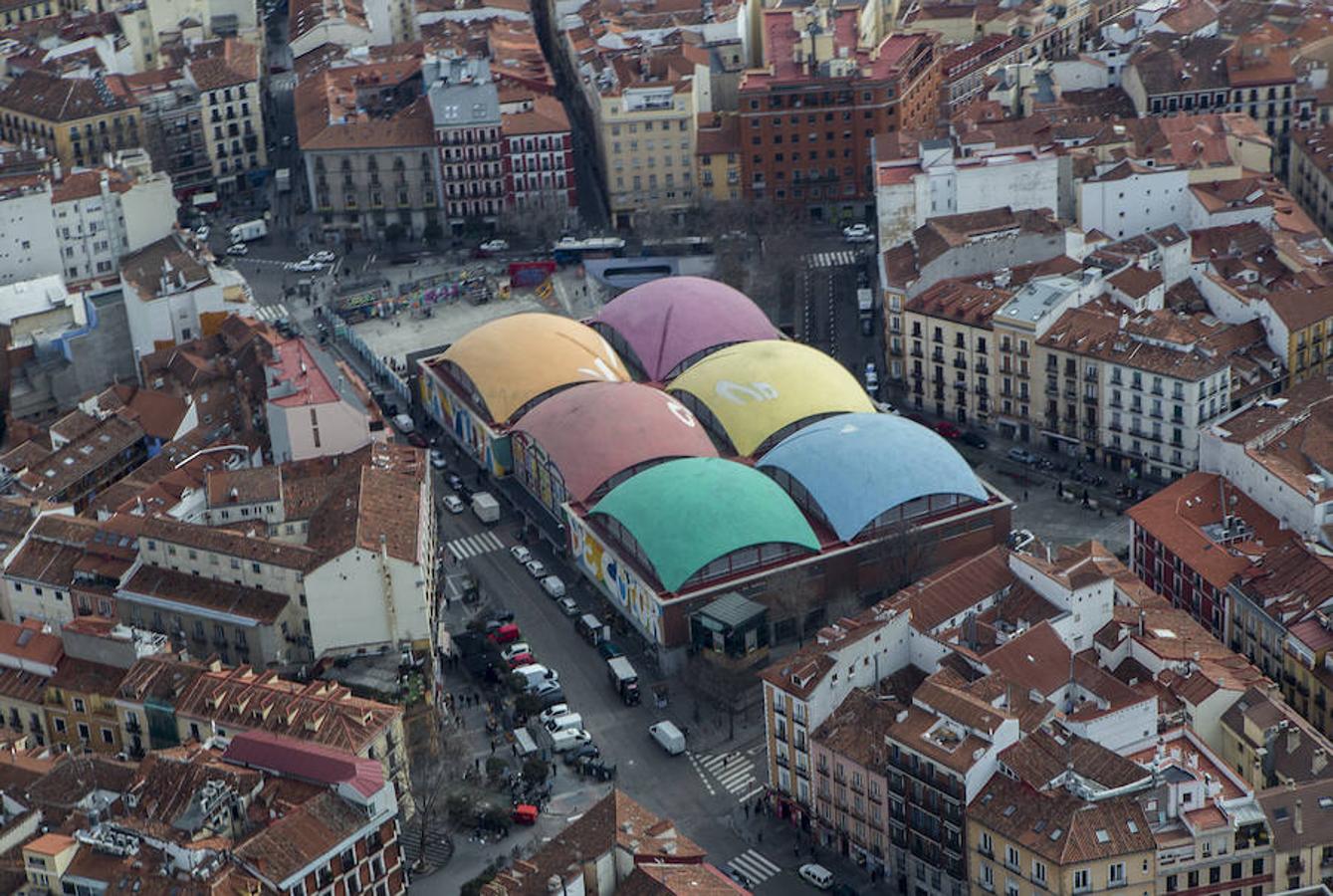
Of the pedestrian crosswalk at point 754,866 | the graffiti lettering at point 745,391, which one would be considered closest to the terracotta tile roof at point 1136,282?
the graffiti lettering at point 745,391

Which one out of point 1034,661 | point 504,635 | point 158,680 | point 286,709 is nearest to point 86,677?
point 158,680

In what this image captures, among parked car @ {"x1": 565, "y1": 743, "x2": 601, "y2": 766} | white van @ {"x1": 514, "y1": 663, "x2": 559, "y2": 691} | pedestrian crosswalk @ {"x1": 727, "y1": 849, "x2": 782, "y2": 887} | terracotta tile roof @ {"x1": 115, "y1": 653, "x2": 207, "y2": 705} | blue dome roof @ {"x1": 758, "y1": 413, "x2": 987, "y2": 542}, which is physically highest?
blue dome roof @ {"x1": 758, "y1": 413, "x2": 987, "y2": 542}

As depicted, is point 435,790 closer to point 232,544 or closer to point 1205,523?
point 232,544

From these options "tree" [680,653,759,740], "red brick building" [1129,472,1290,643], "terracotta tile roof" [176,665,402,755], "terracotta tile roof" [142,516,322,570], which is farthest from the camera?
"terracotta tile roof" [142,516,322,570]

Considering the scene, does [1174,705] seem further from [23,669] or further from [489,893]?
[23,669]

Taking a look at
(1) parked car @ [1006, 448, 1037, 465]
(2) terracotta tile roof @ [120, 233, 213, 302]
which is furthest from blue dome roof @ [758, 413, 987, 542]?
(2) terracotta tile roof @ [120, 233, 213, 302]

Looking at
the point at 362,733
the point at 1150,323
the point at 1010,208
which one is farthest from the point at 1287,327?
the point at 362,733

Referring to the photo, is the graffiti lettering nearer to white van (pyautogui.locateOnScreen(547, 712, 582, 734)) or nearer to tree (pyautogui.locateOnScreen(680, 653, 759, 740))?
tree (pyautogui.locateOnScreen(680, 653, 759, 740))
